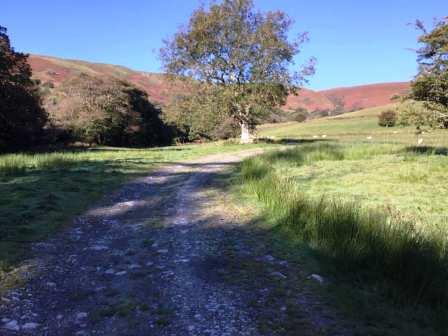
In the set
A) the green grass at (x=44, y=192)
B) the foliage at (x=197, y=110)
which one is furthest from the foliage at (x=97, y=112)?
the green grass at (x=44, y=192)

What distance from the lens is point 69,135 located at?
32.6 metres

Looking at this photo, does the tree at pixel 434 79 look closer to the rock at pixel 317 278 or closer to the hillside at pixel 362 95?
the rock at pixel 317 278

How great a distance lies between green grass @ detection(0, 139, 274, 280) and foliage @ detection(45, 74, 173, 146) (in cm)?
1808

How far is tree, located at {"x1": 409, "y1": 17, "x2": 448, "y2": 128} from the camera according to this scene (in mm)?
14242

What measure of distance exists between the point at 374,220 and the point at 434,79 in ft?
33.5

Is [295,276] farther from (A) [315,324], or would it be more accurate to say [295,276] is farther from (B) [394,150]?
(B) [394,150]

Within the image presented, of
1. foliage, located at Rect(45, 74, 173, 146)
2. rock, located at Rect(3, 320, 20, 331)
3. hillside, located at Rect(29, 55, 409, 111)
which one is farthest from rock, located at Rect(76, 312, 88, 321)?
hillside, located at Rect(29, 55, 409, 111)

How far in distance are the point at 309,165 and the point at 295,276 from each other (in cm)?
991

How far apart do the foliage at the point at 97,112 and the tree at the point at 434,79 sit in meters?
24.0

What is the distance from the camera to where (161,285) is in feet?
15.1

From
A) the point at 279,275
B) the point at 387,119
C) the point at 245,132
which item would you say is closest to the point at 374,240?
the point at 279,275

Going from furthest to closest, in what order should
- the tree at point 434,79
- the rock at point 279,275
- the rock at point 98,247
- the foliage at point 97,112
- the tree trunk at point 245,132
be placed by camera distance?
the foliage at point 97,112, the tree trunk at point 245,132, the tree at point 434,79, the rock at point 98,247, the rock at point 279,275

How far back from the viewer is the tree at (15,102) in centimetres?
2225

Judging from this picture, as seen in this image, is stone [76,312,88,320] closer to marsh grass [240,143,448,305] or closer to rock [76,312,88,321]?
rock [76,312,88,321]
